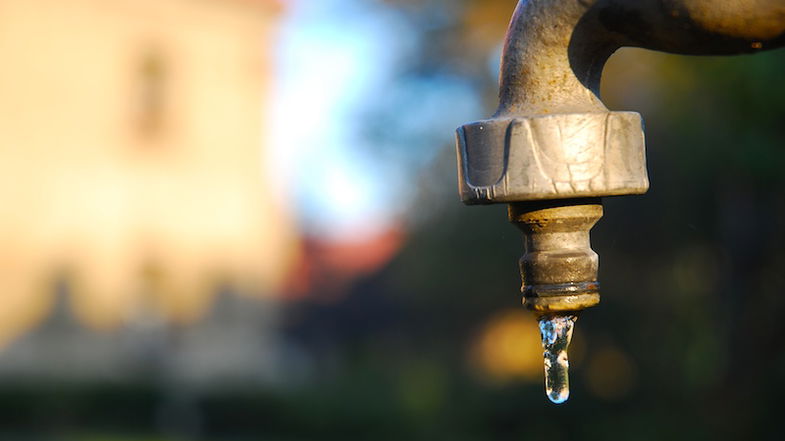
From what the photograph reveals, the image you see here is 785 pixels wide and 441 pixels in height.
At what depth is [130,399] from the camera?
40.3 feet

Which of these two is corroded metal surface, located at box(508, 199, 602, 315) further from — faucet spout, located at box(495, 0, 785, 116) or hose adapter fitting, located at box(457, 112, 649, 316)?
faucet spout, located at box(495, 0, 785, 116)

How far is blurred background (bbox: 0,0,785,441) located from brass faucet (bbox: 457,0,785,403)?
364 centimetres

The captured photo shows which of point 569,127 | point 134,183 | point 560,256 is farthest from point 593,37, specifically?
point 134,183

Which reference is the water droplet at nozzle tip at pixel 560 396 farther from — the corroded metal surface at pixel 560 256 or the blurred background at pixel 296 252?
the blurred background at pixel 296 252

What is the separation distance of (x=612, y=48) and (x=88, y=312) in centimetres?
1211

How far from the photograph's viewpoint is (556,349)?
4.97ft

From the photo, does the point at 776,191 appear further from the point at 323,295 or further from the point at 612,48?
the point at 323,295

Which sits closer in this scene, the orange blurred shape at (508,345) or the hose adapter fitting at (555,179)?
the hose adapter fitting at (555,179)

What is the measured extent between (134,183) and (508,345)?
17.8ft

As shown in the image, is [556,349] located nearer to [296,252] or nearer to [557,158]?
[557,158]

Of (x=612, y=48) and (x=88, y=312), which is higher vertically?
(x=612, y=48)

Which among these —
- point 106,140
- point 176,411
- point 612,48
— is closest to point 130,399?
point 176,411

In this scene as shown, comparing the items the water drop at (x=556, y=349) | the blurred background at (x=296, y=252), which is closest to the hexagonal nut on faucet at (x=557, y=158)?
the water drop at (x=556, y=349)

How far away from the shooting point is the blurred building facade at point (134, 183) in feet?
39.4
